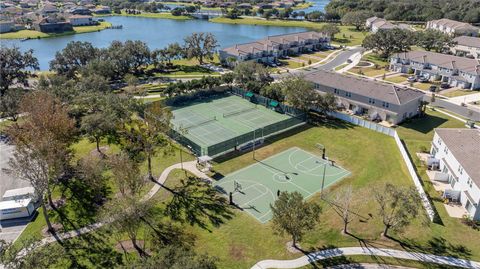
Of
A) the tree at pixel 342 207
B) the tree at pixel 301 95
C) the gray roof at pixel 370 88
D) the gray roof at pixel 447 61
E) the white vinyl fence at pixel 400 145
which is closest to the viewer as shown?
the tree at pixel 342 207

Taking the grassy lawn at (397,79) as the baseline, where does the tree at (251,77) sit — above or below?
above

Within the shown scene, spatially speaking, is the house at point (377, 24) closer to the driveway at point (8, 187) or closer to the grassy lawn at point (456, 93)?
the grassy lawn at point (456, 93)

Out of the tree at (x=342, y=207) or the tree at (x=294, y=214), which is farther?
the tree at (x=342, y=207)

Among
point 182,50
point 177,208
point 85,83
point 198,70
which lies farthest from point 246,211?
point 182,50

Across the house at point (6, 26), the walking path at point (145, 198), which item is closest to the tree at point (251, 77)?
the walking path at point (145, 198)

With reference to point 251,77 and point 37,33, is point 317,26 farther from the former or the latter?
point 37,33

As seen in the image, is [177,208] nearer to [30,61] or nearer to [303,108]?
[303,108]

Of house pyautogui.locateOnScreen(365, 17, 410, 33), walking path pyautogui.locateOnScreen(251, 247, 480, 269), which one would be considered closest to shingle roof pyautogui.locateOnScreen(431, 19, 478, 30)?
house pyautogui.locateOnScreen(365, 17, 410, 33)
